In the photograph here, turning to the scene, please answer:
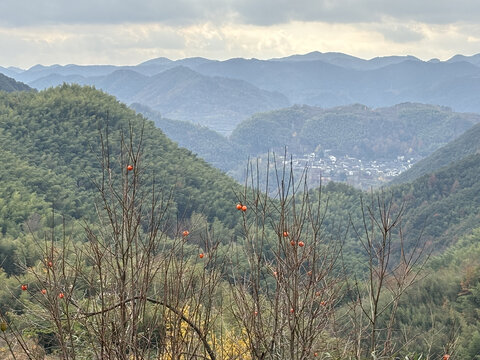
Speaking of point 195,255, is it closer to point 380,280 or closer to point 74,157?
point 380,280

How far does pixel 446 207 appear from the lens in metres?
64.8

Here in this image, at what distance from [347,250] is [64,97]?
99.7ft

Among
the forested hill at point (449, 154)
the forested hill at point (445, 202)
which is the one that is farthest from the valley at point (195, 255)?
the forested hill at point (449, 154)

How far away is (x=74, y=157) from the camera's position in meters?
43.4

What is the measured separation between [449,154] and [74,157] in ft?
320

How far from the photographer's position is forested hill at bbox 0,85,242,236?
112 feet

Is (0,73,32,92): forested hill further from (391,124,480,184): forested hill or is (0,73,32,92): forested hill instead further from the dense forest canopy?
(391,124,480,184): forested hill

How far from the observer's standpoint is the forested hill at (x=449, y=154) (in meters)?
116

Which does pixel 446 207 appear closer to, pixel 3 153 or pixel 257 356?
pixel 3 153

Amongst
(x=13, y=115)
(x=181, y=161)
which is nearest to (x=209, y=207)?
(x=181, y=161)

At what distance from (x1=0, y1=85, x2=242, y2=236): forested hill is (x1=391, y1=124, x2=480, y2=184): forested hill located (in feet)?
254

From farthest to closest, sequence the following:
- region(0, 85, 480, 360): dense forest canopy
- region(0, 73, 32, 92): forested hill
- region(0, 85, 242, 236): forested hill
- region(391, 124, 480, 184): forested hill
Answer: region(391, 124, 480, 184): forested hill < region(0, 73, 32, 92): forested hill < region(0, 85, 242, 236): forested hill < region(0, 85, 480, 360): dense forest canopy

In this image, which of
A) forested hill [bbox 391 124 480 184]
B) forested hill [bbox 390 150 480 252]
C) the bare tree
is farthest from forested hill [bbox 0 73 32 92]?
forested hill [bbox 391 124 480 184]

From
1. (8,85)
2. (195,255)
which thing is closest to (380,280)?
(195,255)
